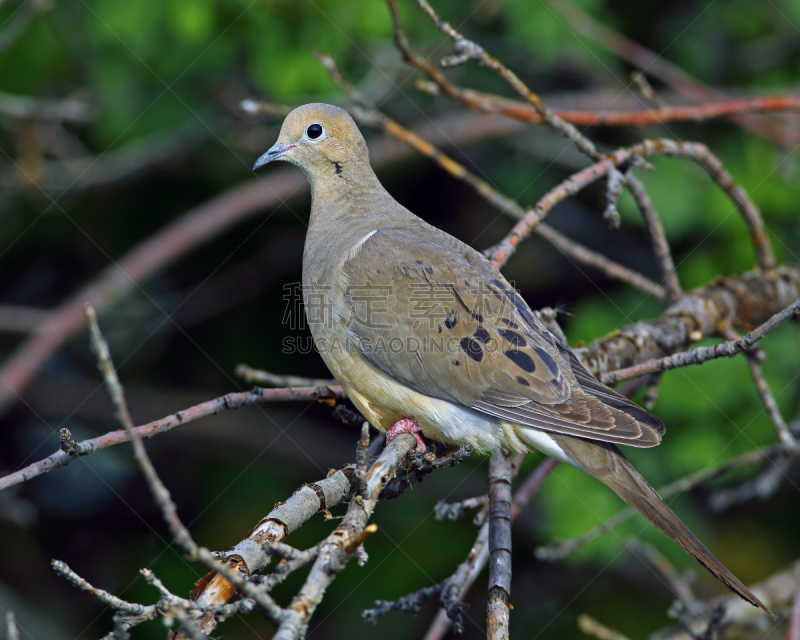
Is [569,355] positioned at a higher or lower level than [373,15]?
lower

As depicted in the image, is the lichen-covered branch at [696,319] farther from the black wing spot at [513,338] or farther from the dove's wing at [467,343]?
the black wing spot at [513,338]

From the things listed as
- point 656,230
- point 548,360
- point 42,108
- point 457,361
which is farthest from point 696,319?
point 42,108

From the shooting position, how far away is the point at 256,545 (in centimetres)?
153

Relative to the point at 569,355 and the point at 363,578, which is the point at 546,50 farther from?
the point at 363,578

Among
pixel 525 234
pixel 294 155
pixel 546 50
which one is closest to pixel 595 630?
pixel 525 234

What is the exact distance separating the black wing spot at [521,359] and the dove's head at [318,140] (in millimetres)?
1181

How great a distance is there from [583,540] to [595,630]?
0.29 meters

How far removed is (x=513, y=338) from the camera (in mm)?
2494

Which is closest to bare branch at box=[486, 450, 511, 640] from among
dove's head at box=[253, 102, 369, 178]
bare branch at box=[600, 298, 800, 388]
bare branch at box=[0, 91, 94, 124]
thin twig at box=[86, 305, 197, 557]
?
bare branch at box=[600, 298, 800, 388]

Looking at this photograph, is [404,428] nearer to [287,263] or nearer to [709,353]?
[709,353]

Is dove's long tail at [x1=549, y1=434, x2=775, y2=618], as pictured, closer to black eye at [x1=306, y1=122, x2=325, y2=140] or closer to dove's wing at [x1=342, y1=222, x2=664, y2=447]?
dove's wing at [x1=342, y1=222, x2=664, y2=447]

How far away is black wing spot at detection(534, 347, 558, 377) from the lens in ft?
7.98

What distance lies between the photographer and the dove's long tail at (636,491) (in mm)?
1872

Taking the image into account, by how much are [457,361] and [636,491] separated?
0.69 m
